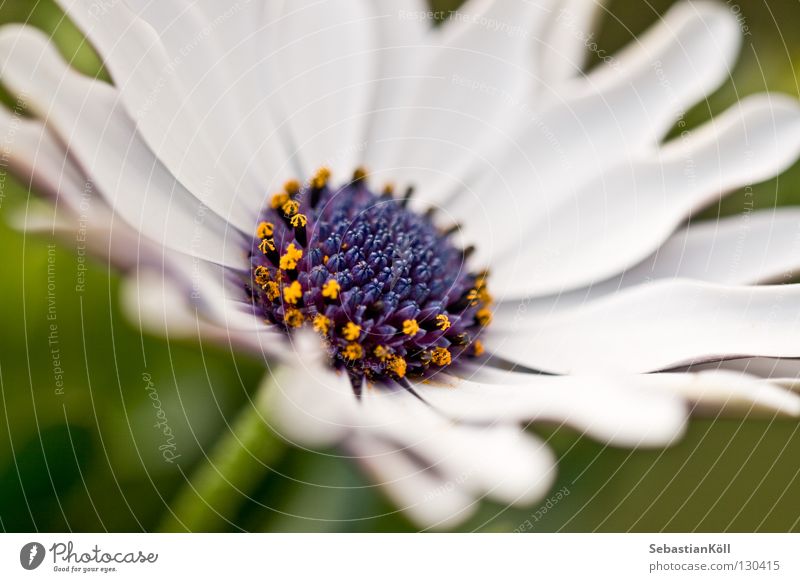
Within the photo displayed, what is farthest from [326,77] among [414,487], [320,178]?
[414,487]

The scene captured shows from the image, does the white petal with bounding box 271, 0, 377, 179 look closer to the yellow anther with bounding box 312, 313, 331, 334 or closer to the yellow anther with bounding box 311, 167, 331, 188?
the yellow anther with bounding box 311, 167, 331, 188

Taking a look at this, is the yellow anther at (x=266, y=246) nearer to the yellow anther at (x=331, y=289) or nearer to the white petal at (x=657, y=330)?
the yellow anther at (x=331, y=289)

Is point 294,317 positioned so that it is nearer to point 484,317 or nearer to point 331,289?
point 331,289
